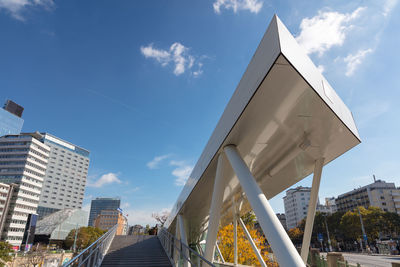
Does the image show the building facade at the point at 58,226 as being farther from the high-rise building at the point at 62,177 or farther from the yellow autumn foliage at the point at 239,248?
the yellow autumn foliage at the point at 239,248

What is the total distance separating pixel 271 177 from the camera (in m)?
8.30

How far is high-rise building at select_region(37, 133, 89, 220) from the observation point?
4833 inches

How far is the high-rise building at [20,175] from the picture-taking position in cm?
7331

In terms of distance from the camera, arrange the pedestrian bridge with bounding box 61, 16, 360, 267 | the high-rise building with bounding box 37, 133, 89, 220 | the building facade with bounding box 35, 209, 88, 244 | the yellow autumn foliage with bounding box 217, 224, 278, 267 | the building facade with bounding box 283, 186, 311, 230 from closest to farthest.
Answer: the pedestrian bridge with bounding box 61, 16, 360, 267, the yellow autumn foliage with bounding box 217, 224, 278, 267, the building facade with bounding box 35, 209, 88, 244, the building facade with bounding box 283, 186, 311, 230, the high-rise building with bounding box 37, 133, 89, 220

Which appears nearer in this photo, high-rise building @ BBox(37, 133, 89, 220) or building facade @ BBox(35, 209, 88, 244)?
building facade @ BBox(35, 209, 88, 244)

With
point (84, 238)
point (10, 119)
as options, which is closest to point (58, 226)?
point (84, 238)

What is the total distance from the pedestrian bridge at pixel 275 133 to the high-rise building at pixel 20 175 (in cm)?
8771

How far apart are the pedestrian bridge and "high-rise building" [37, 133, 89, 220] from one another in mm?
136660

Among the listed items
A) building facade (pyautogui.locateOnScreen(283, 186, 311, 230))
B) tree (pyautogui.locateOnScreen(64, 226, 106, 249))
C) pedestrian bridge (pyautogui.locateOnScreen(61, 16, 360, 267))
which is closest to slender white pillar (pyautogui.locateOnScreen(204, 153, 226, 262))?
pedestrian bridge (pyautogui.locateOnScreen(61, 16, 360, 267))

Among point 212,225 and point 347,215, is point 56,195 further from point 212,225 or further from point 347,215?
point 212,225

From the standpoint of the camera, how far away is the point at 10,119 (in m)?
117

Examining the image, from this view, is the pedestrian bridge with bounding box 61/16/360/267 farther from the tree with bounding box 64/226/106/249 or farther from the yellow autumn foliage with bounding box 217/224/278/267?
the tree with bounding box 64/226/106/249

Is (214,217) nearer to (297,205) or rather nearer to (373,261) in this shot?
(373,261)

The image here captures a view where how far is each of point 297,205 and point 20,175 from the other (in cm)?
10729
